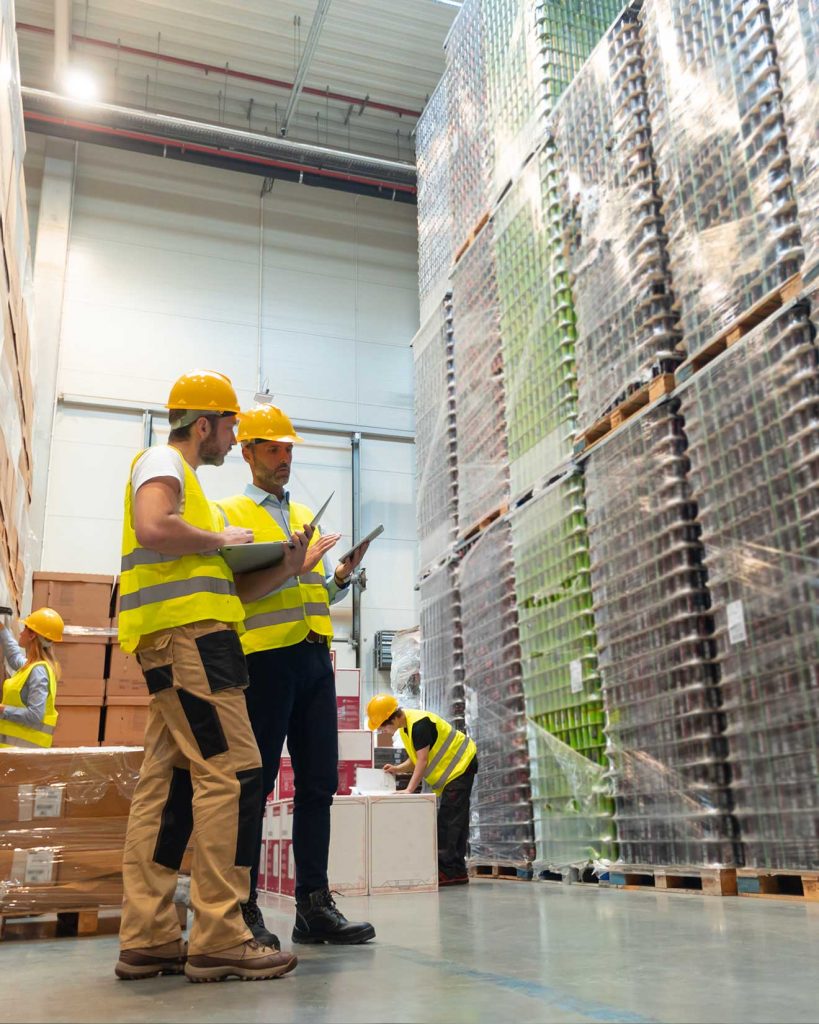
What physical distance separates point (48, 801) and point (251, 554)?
2.09m

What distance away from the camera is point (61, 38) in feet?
37.4

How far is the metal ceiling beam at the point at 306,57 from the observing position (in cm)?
1134

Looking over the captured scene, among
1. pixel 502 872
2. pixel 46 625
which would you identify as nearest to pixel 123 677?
pixel 46 625

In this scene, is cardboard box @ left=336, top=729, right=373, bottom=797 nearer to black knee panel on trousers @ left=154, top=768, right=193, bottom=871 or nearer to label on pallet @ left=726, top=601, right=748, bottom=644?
label on pallet @ left=726, top=601, right=748, bottom=644

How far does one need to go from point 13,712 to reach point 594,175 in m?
4.59

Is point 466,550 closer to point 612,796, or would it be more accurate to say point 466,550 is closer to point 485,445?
point 485,445

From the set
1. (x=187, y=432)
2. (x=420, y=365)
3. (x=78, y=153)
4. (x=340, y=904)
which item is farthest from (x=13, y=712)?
(x=78, y=153)

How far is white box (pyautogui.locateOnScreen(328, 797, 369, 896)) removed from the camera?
586 cm

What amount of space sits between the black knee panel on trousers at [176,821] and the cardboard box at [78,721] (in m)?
4.91

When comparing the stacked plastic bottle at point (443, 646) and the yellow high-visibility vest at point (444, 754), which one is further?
the stacked plastic bottle at point (443, 646)

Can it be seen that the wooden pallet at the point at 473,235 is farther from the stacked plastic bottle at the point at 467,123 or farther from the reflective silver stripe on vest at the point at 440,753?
the reflective silver stripe on vest at the point at 440,753

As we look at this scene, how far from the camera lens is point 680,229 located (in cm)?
502

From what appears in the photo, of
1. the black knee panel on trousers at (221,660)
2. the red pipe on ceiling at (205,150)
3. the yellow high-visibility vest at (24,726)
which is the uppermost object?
the red pipe on ceiling at (205,150)

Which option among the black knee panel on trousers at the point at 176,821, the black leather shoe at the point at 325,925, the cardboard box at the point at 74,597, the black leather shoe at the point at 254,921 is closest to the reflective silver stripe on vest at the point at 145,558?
the black knee panel on trousers at the point at 176,821
